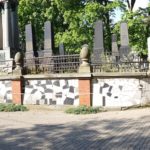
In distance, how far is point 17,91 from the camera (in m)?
18.4

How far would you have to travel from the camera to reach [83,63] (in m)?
16.7

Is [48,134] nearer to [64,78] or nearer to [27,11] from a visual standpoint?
[64,78]

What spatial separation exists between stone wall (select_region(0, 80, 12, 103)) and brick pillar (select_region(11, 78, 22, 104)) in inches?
14.3

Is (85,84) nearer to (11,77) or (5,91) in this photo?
(11,77)

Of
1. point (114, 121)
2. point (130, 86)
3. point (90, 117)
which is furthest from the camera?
point (130, 86)

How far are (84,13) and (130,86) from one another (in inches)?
817

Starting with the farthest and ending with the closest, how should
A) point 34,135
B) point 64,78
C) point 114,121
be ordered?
point 64,78 → point 114,121 → point 34,135

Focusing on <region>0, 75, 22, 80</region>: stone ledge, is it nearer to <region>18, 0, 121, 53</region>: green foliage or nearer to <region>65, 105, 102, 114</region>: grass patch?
<region>65, 105, 102, 114</region>: grass patch

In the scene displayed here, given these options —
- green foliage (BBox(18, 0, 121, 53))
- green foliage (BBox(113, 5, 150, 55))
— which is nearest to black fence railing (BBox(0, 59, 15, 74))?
green foliage (BBox(18, 0, 121, 53))

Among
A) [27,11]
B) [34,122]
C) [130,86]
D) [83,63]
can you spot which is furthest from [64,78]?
[27,11]

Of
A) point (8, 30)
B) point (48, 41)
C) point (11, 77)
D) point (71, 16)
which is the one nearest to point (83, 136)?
point (11, 77)

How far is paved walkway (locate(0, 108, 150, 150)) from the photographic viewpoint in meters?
9.63

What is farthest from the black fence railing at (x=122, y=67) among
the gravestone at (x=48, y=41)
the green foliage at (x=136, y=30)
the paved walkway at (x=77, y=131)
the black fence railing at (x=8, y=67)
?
the green foliage at (x=136, y=30)

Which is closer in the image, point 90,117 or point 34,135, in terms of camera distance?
point 34,135
